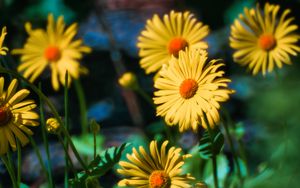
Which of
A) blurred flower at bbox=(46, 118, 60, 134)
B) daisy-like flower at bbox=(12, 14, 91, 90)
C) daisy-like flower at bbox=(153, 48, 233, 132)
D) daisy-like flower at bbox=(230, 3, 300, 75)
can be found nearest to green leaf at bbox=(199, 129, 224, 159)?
daisy-like flower at bbox=(153, 48, 233, 132)

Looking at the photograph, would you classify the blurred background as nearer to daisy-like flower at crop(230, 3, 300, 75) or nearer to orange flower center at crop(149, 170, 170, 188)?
daisy-like flower at crop(230, 3, 300, 75)

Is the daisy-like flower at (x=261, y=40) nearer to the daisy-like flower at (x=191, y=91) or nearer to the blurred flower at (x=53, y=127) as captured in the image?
the daisy-like flower at (x=191, y=91)

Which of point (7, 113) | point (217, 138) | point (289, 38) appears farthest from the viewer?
point (289, 38)

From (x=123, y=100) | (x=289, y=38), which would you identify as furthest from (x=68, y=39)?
(x=289, y=38)

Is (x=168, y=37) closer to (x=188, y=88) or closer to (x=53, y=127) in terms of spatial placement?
(x=188, y=88)

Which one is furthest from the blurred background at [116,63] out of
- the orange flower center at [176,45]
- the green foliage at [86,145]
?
the orange flower center at [176,45]

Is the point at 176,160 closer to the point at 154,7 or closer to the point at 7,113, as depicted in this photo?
the point at 7,113
